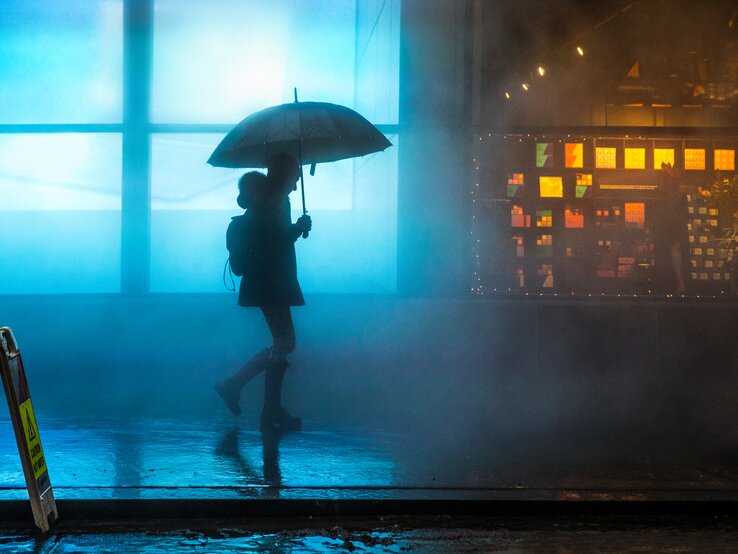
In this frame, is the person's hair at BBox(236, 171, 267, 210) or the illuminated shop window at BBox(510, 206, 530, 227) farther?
the illuminated shop window at BBox(510, 206, 530, 227)

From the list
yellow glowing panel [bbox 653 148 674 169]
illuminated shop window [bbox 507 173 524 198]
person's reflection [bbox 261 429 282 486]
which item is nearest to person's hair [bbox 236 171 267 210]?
person's reflection [bbox 261 429 282 486]

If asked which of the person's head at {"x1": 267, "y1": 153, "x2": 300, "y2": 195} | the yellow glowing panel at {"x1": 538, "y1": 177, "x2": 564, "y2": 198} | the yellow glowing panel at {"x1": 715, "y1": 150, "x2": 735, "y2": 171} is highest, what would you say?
the yellow glowing panel at {"x1": 715, "y1": 150, "x2": 735, "y2": 171}

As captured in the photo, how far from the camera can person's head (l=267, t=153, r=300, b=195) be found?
19.2ft

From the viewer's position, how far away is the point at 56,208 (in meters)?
7.75

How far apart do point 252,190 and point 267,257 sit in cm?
44

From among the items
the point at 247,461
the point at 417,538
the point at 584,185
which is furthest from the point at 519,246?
the point at 417,538

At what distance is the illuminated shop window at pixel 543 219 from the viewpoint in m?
8.09

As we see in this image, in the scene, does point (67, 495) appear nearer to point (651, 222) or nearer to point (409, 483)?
point (409, 483)

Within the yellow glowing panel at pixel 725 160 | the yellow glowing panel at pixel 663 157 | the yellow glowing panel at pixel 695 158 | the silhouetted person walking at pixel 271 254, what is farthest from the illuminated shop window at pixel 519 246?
the silhouetted person walking at pixel 271 254

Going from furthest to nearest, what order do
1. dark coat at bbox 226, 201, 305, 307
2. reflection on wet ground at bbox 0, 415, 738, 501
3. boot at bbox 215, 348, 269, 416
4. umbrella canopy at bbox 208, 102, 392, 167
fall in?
boot at bbox 215, 348, 269, 416, dark coat at bbox 226, 201, 305, 307, umbrella canopy at bbox 208, 102, 392, 167, reflection on wet ground at bbox 0, 415, 738, 501

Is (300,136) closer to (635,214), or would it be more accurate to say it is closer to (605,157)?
(605,157)

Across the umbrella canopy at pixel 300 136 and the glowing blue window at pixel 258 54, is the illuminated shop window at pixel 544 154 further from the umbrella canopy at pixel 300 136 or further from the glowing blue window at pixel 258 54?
the umbrella canopy at pixel 300 136

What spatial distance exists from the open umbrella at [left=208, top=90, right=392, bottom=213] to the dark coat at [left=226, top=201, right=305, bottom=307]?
0.24 meters

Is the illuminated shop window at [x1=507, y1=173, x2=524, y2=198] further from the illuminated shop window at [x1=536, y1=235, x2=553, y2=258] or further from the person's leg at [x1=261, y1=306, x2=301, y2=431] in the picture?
the person's leg at [x1=261, y1=306, x2=301, y2=431]
